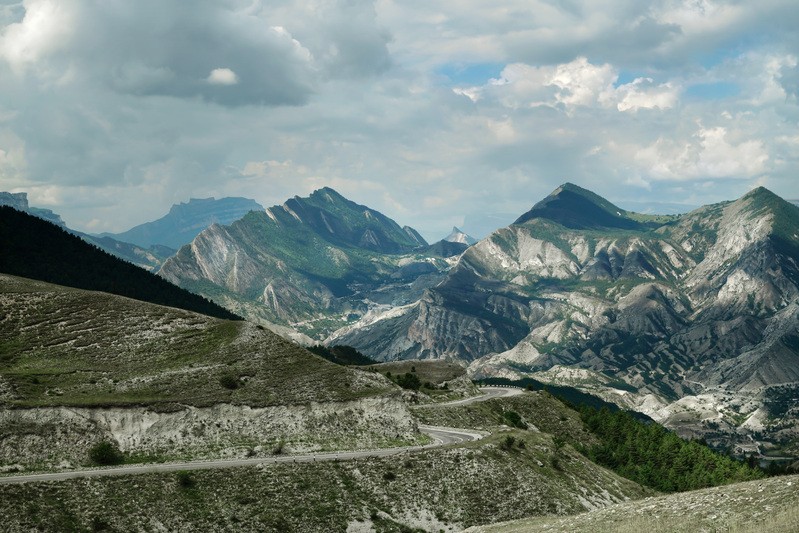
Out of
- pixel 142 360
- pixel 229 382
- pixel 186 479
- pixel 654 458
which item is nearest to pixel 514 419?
pixel 654 458

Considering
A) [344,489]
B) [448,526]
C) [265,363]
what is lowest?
[448,526]

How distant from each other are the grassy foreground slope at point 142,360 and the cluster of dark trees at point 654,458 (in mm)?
67507

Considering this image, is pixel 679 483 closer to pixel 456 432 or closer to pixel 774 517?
pixel 456 432

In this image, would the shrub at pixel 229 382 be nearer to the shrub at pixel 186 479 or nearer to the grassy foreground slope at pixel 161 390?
the grassy foreground slope at pixel 161 390

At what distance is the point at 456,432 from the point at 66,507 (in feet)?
233

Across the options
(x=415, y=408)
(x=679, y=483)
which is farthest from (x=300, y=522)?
(x=679, y=483)

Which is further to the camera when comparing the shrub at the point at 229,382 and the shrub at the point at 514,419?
the shrub at the point at 514,419


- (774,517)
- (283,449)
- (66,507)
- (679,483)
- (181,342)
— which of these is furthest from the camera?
(679,483)

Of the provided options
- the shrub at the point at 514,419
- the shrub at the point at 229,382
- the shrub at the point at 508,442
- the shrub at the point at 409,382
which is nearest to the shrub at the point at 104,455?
the shrub at the point at 229,382

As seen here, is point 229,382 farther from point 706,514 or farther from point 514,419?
point 706,514

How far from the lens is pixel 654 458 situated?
174625 mm

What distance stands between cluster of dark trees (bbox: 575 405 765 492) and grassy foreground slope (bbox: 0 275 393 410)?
6751 centimetres

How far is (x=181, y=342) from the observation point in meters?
132

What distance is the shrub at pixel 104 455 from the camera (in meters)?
97.7
